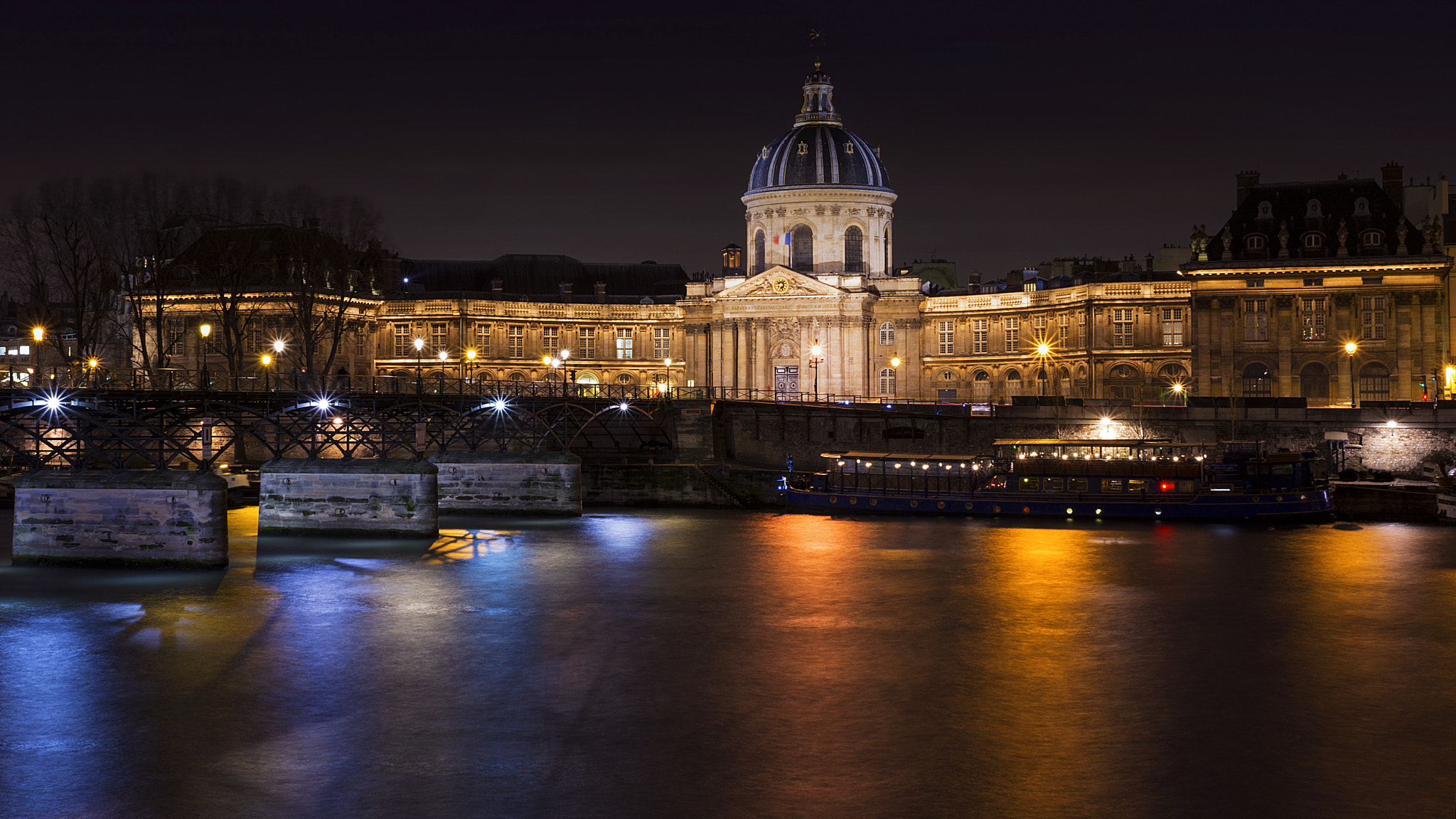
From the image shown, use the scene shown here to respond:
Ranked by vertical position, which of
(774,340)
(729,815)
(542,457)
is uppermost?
(774,340)

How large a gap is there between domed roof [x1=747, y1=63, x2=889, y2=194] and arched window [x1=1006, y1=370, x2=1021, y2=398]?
69.6ft

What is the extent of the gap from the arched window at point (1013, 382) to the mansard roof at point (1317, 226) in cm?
1729

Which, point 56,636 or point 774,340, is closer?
point 56,636

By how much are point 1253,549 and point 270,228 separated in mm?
73411

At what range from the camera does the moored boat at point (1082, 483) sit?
66125 millimetres

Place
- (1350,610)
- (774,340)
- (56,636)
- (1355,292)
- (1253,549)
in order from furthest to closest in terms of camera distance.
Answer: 1. (774,340)
2. (1355,292)
3. (1253,549)
4. (1350,610)
5. (56,636)

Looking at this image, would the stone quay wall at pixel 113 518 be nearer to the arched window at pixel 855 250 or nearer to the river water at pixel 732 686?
the river water at pixel 732 686

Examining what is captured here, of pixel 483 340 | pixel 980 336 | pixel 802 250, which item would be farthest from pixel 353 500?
pixel 802 250

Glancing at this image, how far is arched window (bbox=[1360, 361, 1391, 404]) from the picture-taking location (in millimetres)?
91812

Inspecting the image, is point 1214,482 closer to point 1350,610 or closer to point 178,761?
point 1350,610

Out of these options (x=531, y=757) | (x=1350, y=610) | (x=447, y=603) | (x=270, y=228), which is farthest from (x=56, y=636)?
(x=270, y=228)

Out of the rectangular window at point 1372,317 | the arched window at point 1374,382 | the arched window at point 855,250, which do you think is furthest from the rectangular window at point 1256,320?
the arched window at point 855,250

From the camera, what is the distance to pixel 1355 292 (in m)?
92.5

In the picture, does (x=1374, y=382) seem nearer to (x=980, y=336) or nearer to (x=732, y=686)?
(x=980, y=336)
